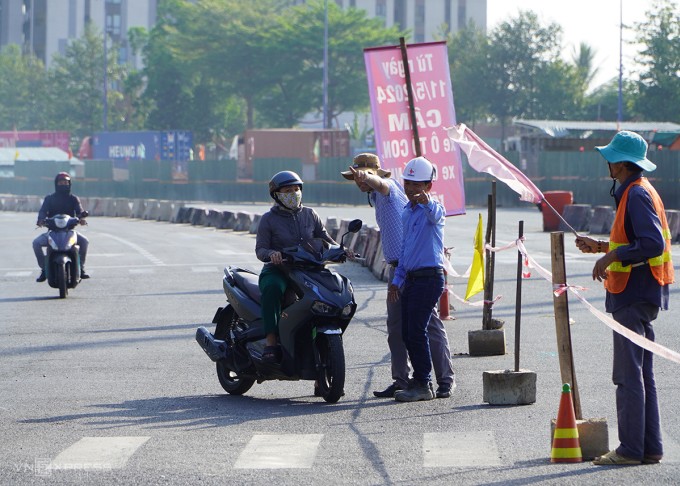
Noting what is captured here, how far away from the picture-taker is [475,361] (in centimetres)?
1199

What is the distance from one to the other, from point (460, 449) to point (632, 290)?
4.57ft

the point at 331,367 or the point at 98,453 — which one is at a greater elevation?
the point at 331,367

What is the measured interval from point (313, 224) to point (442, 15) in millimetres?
137651

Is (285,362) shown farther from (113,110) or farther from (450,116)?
(113,110)

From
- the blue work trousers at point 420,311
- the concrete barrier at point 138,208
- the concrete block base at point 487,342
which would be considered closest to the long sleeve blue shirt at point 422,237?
the blue work trousers at point 420,311

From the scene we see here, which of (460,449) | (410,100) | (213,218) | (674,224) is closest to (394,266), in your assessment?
(460,449)

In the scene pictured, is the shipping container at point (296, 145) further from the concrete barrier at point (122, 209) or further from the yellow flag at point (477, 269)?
the yellow flag at point (477, 269)

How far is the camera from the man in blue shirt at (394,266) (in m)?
9.98

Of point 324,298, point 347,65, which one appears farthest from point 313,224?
point 347,65

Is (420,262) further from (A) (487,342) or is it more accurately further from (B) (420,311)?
(A) (487,342)

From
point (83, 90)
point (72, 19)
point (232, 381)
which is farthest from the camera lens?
point (72, 19)

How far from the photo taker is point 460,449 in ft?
25.7

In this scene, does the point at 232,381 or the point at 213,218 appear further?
the point at 213,218

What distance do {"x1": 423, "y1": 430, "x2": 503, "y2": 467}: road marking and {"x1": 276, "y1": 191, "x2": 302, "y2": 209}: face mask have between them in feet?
7.66
